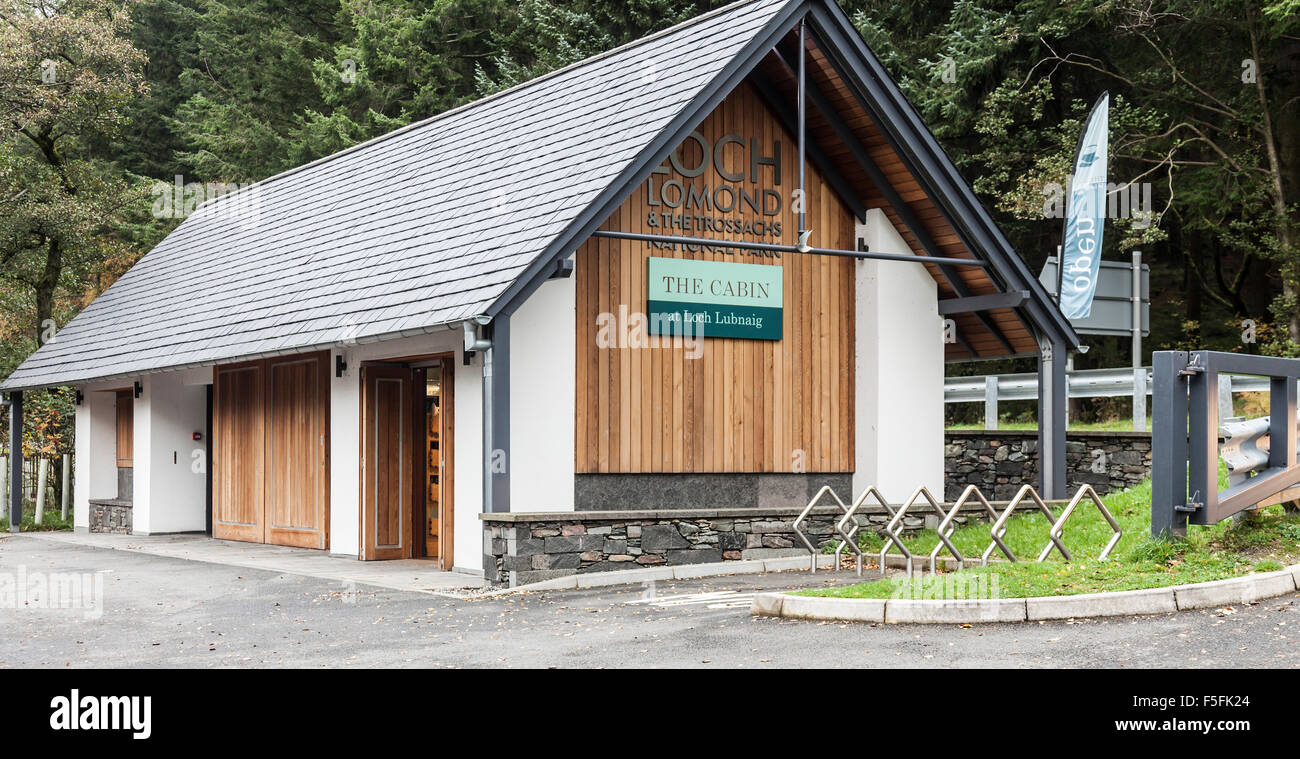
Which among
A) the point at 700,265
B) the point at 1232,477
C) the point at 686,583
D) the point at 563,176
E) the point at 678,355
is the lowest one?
the point at 686,583

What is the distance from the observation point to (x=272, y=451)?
1902 cm

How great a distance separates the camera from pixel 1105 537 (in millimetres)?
13867

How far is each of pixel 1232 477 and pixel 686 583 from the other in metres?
5.12

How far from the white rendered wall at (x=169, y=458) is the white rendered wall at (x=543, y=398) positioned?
10083 mm

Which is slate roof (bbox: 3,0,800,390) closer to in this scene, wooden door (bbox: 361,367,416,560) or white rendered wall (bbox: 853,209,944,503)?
wooden door (bbox: 361,367,416,560)

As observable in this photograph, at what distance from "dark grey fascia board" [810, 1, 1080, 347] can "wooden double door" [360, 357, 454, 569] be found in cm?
598

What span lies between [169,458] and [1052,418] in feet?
46.0

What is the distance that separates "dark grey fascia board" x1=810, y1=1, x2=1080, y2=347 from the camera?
589 inches

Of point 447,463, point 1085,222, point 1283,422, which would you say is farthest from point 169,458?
point 1283,422

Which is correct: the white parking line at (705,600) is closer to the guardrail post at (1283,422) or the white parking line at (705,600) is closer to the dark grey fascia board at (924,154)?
the guardrail post at (1283,422)

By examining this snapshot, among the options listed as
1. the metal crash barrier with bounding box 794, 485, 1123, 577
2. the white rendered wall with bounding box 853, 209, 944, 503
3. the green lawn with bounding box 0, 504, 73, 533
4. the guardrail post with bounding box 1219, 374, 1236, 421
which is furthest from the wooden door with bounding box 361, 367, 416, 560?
the green lawn with bounding box 0, 504, 73, 533
